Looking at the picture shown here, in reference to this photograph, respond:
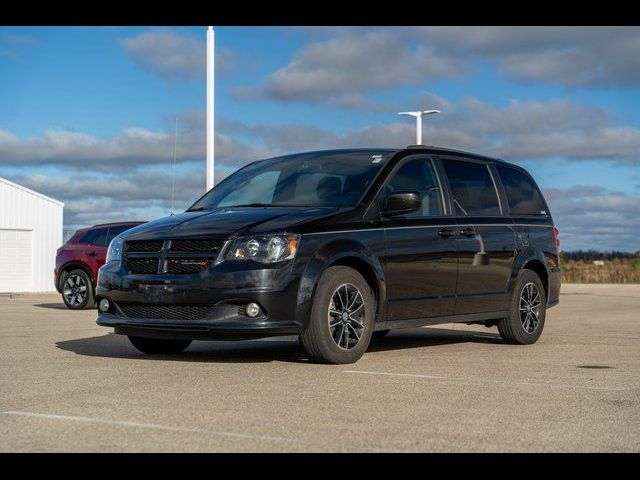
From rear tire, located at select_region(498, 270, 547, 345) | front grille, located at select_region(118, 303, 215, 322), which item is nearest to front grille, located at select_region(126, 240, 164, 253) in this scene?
front grille, located at select_region(118, 303, 215, 322)

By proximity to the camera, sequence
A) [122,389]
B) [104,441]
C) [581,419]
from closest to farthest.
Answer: [104,441] → [581,419] → [122,389]

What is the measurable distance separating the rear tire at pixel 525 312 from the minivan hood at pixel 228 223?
2.93 metres

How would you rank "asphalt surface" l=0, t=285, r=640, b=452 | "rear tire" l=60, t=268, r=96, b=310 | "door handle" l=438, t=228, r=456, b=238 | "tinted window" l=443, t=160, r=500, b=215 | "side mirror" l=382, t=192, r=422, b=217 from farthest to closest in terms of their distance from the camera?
"rear tire" l=60, t=268, r=96, b=310
"tinted window" l=443, t=160, r=500, b=215
"door handle" l=438, t=228, r=456, b=238
"side mirror" l=382, t=192, r=422, b=217
"asphalt surface" l=0, t=285, r=640, b=452

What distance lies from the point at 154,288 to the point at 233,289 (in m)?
0.76

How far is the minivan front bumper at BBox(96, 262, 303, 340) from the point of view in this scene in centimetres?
848

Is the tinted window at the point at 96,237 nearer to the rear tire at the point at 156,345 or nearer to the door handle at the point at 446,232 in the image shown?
the rear tire at the point at 156,345

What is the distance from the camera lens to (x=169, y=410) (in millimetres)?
6352

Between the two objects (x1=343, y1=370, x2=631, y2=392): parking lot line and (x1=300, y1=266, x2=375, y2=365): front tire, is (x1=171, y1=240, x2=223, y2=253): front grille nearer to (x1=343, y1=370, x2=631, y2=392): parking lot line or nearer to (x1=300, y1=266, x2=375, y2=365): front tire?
(x1=300, y1=266, x2=375, y2=365): front tire

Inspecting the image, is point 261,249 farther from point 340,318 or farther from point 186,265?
point 340,318

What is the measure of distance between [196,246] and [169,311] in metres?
0.59

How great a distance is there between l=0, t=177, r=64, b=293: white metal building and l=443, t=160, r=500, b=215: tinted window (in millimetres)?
28179

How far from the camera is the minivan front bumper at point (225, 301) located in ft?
27.8
